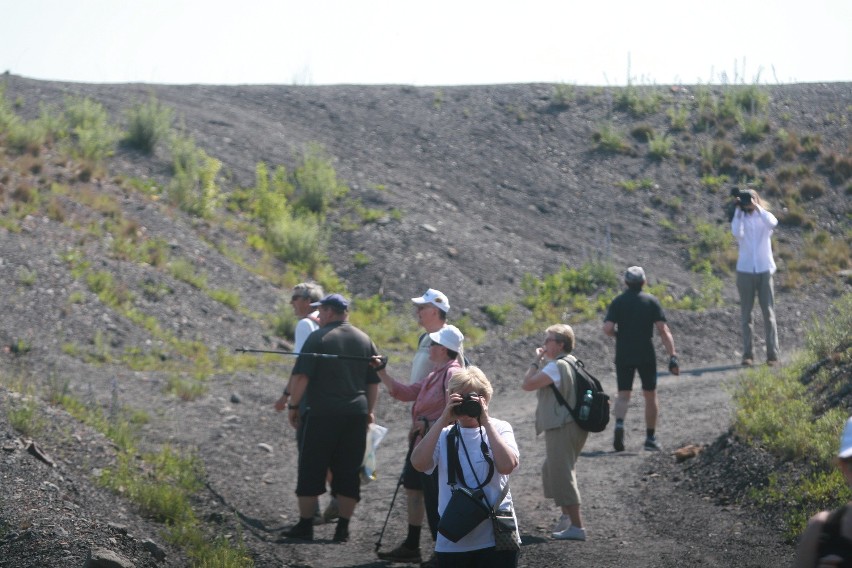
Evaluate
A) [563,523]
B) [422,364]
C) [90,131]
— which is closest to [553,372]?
[422,364]

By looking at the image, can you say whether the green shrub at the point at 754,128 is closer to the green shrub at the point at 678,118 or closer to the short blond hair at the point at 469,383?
the green shrub at the point at 678,118

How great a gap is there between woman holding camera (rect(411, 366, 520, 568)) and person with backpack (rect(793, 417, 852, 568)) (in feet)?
6.73

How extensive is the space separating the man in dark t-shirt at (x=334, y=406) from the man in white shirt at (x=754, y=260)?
23.4ft

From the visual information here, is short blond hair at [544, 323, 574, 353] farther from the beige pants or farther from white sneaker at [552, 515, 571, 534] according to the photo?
white sneaker at [552, 515, 571, 534]

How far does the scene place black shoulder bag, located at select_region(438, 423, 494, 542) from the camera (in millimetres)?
5875

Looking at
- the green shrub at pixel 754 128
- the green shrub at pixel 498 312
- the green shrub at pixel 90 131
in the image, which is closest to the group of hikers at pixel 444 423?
the green shrub at pixel 498 312

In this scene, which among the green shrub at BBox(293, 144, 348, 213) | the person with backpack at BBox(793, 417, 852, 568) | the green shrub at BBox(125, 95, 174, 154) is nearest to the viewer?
the person with backpack at BBox(793, 417, 852, 568)

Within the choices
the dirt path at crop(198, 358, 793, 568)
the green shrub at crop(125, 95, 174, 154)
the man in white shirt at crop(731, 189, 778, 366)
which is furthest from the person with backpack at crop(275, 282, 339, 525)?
the green shrub at crop(125, 95, 174, 154)

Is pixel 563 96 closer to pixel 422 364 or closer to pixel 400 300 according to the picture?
pixel 400 300

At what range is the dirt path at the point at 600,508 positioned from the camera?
8203 mm

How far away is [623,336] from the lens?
1133 cm

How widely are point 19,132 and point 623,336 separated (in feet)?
48.9

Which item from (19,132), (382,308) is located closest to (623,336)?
(382,308)

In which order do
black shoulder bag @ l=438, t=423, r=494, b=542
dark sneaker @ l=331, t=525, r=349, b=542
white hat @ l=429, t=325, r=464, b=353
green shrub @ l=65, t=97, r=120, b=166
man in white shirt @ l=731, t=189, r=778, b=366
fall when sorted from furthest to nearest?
green shrub @ l=65, t=97, r=120, b=166 → man in white shirt @ l=731, t=189, r=778, b=366 → dark sneaker @ l=331, t=525, r=349, b=542 → white hat @ l=429, t=325, r=464, b=353 → black shoulder bag @ l=438, t=423, r=494, b=542
